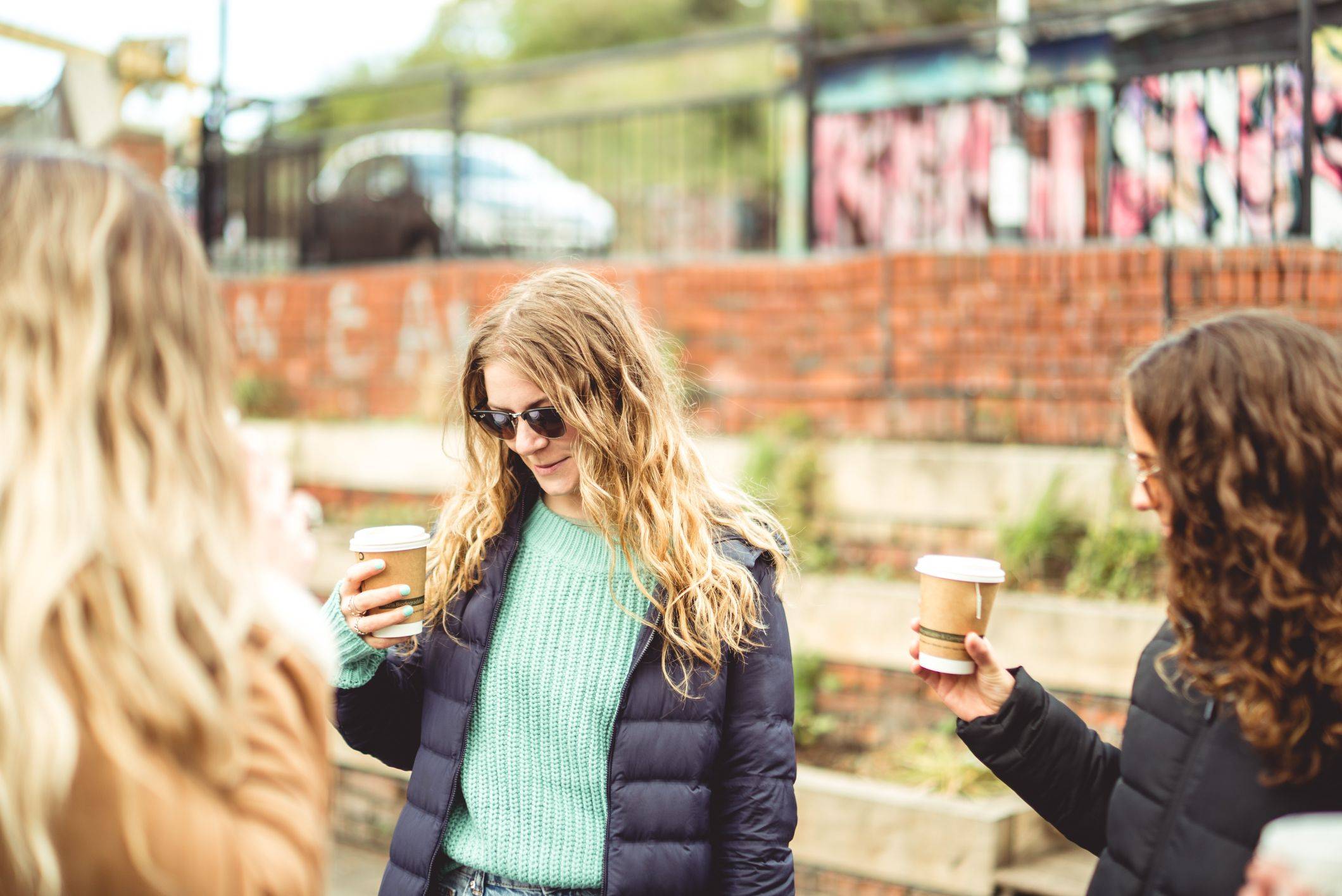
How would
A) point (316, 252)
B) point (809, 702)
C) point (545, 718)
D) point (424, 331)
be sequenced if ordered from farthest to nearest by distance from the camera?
1. point (316, 252)
2. point (424, 331)
3. point (809, 702)
4. point (545, 718)

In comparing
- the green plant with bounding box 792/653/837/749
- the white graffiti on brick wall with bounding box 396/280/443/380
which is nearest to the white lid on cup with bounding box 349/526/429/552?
the green plant with bounding box 792/653/837/749

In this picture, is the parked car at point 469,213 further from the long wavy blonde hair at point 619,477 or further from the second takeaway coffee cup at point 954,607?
the second takeaway coffee cup at point 954,607

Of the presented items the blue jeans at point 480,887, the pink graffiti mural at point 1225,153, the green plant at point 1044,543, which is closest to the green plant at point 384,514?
the green plant at point 1044,543

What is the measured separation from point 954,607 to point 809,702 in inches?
116

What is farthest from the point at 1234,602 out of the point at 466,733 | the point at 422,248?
the point at 422,248

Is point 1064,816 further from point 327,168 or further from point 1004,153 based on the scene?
point 327,168

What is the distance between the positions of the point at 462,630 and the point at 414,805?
348 mm

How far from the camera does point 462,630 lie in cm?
241

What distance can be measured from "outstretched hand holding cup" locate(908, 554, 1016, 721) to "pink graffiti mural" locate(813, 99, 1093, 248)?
3983 millimetres

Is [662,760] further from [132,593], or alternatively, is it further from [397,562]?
[132,593]

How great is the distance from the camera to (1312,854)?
1278 millimetres

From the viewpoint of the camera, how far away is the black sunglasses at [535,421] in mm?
2430

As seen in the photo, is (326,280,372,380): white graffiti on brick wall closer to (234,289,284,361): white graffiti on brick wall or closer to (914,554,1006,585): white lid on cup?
(234,289,284,361): white graffiti on brick wall

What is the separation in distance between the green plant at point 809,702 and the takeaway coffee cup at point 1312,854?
363 centimetres
